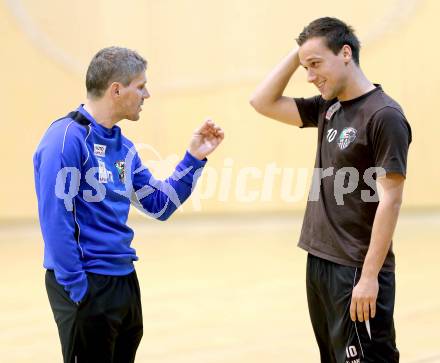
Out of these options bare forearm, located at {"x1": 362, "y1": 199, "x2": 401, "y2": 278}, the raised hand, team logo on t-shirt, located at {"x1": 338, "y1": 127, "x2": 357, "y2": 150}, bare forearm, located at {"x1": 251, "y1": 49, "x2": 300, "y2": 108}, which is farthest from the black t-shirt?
the raised hand

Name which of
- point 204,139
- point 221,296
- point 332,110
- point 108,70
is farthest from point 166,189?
point 221,296

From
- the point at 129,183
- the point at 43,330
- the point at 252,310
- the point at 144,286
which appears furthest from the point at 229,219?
the point at 129,183

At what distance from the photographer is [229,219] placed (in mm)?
8359

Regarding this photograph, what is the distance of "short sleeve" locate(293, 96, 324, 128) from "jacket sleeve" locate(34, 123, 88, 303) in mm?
931

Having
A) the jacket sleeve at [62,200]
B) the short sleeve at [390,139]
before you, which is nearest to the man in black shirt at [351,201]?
the short sleeve at [390,139]

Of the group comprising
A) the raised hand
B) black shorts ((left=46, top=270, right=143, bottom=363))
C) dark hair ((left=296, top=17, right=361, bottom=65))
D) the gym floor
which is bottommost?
the gym floor

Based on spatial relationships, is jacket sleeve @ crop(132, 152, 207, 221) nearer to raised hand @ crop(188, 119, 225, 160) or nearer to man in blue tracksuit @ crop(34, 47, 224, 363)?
raised hand @ crop(188, 119, 225, 160)

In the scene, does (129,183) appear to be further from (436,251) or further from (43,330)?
(436,251)

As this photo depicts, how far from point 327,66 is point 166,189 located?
0.78 meters

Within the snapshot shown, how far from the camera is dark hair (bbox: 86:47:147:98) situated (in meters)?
2.41

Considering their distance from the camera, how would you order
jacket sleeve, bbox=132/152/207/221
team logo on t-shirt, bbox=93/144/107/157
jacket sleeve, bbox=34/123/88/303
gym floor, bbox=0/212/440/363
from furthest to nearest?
gym floor, bbox=0/212/440/363 < jacket sleeve, bbox=132/152/207/221 < team logo on t-shirt, bbox=93/144/107/157 < jacket sleeve, bbox=34/123/88/303

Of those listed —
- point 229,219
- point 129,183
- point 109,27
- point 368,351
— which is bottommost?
point 229,219

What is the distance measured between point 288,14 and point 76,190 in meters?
6.45

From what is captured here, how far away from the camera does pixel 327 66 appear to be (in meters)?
2.48
